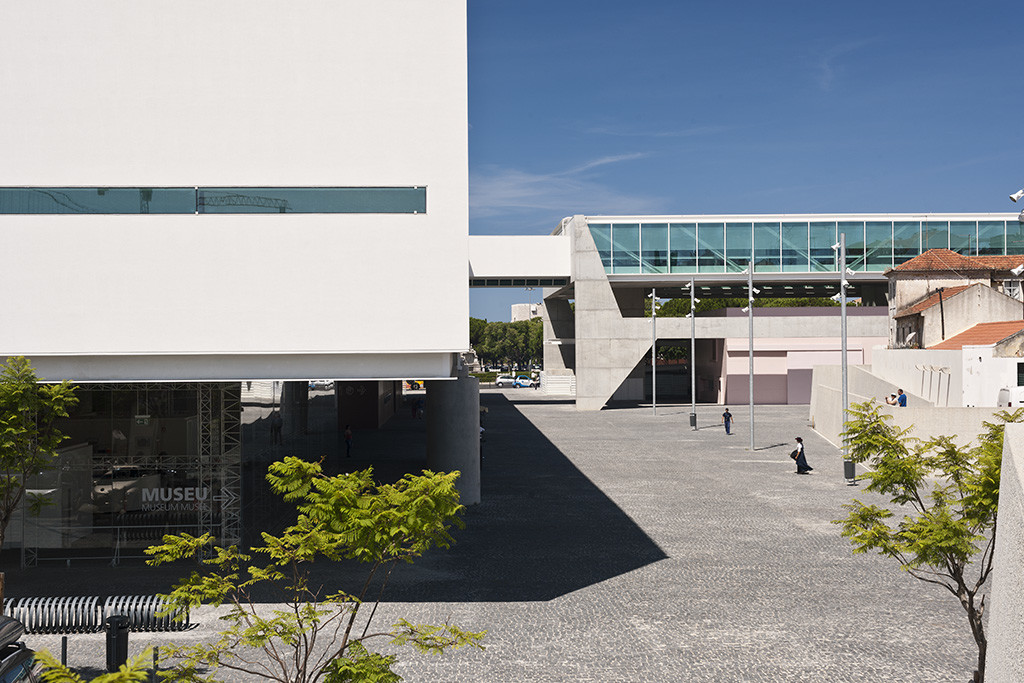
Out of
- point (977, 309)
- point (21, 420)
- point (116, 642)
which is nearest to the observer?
point (116, 642)

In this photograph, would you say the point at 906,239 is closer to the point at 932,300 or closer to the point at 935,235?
the point at 935,235

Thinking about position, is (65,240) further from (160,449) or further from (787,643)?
(787,643)

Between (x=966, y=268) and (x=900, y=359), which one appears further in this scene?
(x=966, y=268)

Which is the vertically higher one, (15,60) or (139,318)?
(15,60)

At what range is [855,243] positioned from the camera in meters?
65.0

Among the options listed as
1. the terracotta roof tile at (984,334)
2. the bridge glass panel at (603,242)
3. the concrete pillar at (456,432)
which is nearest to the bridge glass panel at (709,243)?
the bridge glass panel at (603,242)

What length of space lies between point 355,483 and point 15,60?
1109cm

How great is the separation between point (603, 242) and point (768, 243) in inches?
470

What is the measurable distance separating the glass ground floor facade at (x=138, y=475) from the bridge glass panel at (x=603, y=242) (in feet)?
155

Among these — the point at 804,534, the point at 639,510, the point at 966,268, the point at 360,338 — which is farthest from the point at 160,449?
the point at 966,268

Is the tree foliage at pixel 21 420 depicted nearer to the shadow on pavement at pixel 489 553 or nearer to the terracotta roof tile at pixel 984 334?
the shadow on pavement at pixel 489 553

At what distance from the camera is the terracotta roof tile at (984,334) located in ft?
112

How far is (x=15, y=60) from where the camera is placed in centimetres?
1565

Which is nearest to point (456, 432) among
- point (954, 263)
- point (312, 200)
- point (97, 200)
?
point (312, 200)
